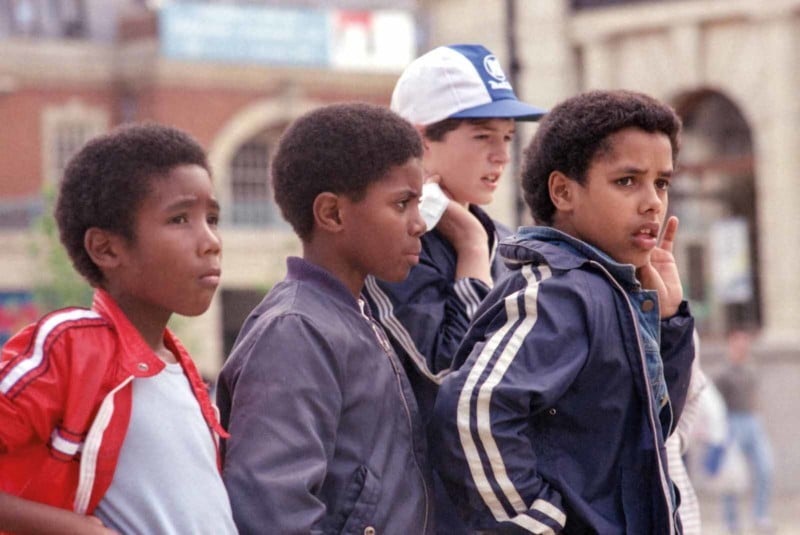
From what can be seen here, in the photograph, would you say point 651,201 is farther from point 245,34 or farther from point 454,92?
point 245,34

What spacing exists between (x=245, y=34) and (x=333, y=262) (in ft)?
108

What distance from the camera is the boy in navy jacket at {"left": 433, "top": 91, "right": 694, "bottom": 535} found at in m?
3.15

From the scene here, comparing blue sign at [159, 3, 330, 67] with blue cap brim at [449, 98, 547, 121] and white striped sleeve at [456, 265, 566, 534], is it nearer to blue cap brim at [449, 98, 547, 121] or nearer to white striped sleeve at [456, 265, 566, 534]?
blue cap brim at [449, 98, 547, 121]

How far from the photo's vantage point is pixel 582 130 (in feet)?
11.1

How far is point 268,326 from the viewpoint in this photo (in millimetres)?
3148

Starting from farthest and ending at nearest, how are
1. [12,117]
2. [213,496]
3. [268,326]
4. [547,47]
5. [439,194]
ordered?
1. [12,117]
2. [547,47]
3. [439,194]
4. [268,326]
5. [213,496]

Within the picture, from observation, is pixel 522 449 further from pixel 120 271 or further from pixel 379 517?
pixel 120 271

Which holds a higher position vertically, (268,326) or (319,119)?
(319,119)

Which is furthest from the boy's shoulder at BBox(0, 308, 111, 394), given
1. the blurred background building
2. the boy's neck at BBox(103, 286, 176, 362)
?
the blurred background building

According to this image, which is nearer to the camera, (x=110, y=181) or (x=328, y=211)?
(x=110, y=181)

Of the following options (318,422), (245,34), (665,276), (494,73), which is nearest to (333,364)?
(318,422)

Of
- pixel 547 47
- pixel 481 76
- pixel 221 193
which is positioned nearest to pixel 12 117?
pixel 221 193

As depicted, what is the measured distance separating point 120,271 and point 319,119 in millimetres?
578

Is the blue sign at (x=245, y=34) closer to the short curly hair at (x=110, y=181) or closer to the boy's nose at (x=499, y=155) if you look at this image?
the boy's nose at (x=499, y=155)
